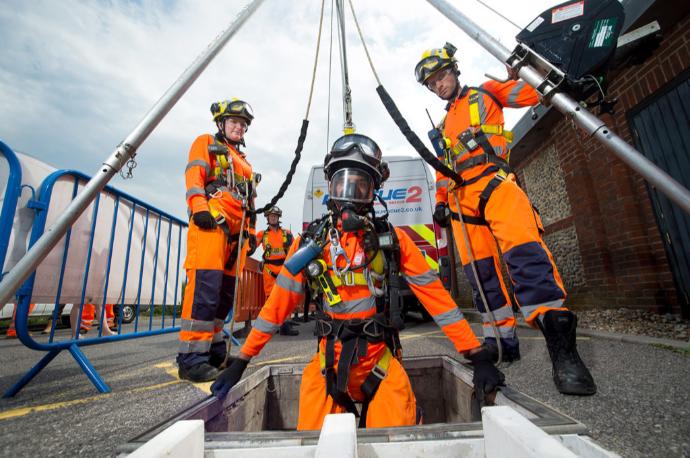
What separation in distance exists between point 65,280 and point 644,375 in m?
4.55

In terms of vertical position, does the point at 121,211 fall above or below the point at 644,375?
above

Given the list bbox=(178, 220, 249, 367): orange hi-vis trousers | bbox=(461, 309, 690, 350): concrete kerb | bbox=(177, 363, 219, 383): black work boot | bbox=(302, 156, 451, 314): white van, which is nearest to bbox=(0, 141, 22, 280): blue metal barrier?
bbox=(178, 220, 249, 367): orange hi-vis trousers

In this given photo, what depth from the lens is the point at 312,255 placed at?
186 cm

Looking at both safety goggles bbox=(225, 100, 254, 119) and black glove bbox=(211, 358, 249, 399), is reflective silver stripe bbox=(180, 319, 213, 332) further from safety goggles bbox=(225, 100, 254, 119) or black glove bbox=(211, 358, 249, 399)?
safety goggles bbox=(225, 100, 254, 119)

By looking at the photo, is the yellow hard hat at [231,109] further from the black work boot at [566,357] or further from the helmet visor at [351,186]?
the black work boot at [566,357]

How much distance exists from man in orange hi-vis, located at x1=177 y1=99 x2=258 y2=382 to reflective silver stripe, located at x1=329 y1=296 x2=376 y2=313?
111cm

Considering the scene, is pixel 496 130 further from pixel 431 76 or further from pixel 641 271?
pixel 641 271

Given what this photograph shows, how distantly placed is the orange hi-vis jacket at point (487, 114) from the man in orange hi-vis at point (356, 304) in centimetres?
102

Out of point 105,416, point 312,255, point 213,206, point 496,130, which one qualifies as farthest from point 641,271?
point 105,416

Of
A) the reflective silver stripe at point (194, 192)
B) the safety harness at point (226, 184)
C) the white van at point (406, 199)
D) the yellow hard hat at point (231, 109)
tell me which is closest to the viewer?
the reflective silver stripe at point (194, 192)

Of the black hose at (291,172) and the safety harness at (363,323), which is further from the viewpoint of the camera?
the black hose at (291,172)

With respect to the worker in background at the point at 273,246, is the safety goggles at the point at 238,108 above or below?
above

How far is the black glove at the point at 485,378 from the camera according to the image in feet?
4.45

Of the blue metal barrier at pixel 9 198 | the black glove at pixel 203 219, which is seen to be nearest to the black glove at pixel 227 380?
the black glove at pixel 203 219
